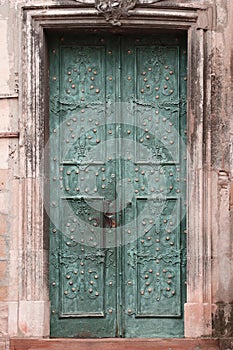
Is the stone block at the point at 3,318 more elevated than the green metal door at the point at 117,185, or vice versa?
the green metal door at the point at 117,185

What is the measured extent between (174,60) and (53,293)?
2.42 metres

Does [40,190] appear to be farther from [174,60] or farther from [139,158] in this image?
[174,60]

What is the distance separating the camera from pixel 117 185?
10.1 meters

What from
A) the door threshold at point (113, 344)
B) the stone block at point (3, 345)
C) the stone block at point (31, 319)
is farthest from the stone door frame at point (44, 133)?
the stone block at point (3, 345)

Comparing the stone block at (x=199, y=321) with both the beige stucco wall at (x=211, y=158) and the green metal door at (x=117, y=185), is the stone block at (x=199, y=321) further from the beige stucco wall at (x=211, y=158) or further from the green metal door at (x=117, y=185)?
the green metal door at (x=117, y=185)

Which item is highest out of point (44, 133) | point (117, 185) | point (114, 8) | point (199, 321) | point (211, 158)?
point (114, 8)

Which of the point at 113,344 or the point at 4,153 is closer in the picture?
the point at 113,344

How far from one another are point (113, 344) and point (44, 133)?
6.54 feet

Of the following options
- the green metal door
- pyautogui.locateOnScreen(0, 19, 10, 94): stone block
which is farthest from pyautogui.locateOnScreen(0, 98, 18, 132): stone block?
the green metal door

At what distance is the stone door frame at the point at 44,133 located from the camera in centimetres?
977

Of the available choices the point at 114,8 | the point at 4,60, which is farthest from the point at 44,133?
the point at 114,8

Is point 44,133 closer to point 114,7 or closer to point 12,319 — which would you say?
point 114,7

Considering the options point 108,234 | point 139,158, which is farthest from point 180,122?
point 108,234

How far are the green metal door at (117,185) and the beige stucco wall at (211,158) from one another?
34 centimetres
